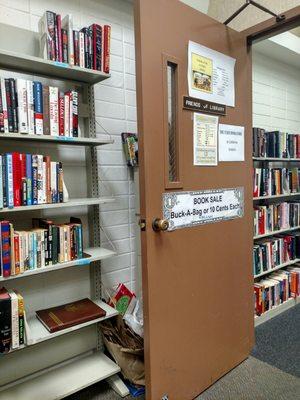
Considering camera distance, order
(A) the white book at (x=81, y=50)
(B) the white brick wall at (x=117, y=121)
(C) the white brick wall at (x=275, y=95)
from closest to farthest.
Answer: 1. (A) the white book at (x=81, y=50)
2. (B) the white brick wall at (x=117, y=121)
3. (C) the white brick wall at (x=275, y=95)

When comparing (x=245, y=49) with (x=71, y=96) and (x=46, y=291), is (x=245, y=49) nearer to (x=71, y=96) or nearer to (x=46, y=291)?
(x=71, y=96)

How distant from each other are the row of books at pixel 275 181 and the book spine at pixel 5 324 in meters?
2.10

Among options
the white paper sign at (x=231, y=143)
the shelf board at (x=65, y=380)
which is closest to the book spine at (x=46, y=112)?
the white paper sign at (x=231, y=143)

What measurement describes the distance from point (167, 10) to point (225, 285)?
156 cm

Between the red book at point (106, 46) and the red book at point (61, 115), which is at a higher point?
the red book at point (106, 46)

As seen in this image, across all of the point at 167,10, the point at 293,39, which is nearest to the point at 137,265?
the point at 167,10

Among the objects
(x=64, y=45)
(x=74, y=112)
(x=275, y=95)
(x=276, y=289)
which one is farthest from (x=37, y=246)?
(x=275, y=95)

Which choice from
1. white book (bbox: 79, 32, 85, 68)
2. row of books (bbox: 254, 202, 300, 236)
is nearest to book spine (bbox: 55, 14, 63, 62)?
white book (bbox: 79, 32, 85, 68)

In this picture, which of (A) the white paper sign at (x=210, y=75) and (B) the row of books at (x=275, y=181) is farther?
(B) the row of books at (x=275, y=181)

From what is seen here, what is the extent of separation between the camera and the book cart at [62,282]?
1.54m

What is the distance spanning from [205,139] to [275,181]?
1500 millimetres

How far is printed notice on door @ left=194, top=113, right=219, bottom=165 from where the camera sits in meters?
1.64

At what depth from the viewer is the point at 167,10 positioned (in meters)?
1.46

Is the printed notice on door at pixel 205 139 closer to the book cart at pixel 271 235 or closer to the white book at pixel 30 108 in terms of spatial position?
the white book at pixel 30 108
